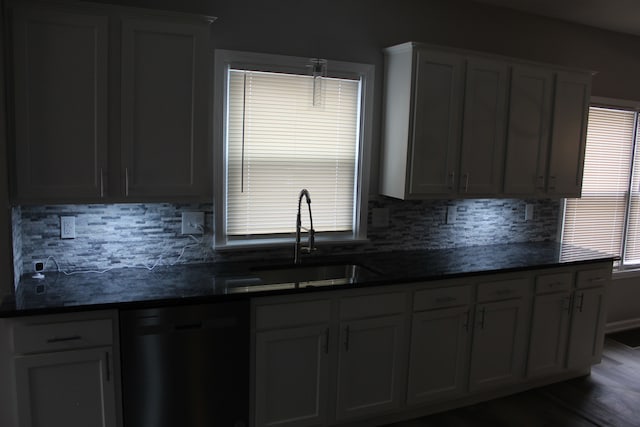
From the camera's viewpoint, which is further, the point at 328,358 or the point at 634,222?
the point at 634,222

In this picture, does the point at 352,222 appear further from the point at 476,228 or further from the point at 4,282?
the point at 4,282

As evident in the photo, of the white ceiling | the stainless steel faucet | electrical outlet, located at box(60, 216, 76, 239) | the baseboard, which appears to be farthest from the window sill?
the baseboard

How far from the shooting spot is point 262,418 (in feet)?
8.58

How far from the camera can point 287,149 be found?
3.20 meters

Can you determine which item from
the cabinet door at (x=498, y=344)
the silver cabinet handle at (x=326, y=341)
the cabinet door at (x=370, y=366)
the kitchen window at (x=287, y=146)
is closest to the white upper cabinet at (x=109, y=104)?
the kitchen window at (x=287, y=146)

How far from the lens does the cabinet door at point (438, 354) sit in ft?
9.80

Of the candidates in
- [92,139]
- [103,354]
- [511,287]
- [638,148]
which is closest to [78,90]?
[92,139]

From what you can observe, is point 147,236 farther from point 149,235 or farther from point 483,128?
point 483,128

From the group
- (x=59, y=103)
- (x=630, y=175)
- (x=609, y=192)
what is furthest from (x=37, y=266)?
(x=630, y=175)

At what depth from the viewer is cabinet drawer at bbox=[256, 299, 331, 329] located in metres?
2.54

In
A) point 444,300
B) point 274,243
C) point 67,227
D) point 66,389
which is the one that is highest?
point 67,227

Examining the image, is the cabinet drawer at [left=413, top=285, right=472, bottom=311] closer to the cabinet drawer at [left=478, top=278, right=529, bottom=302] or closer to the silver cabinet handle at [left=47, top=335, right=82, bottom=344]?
the cabinet drawer at [left=478, top=278, right=529, bottom=302]

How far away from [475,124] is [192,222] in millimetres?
1915

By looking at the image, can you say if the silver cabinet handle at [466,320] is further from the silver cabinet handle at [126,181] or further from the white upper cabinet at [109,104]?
the silver cabinet handle at [126,181]
